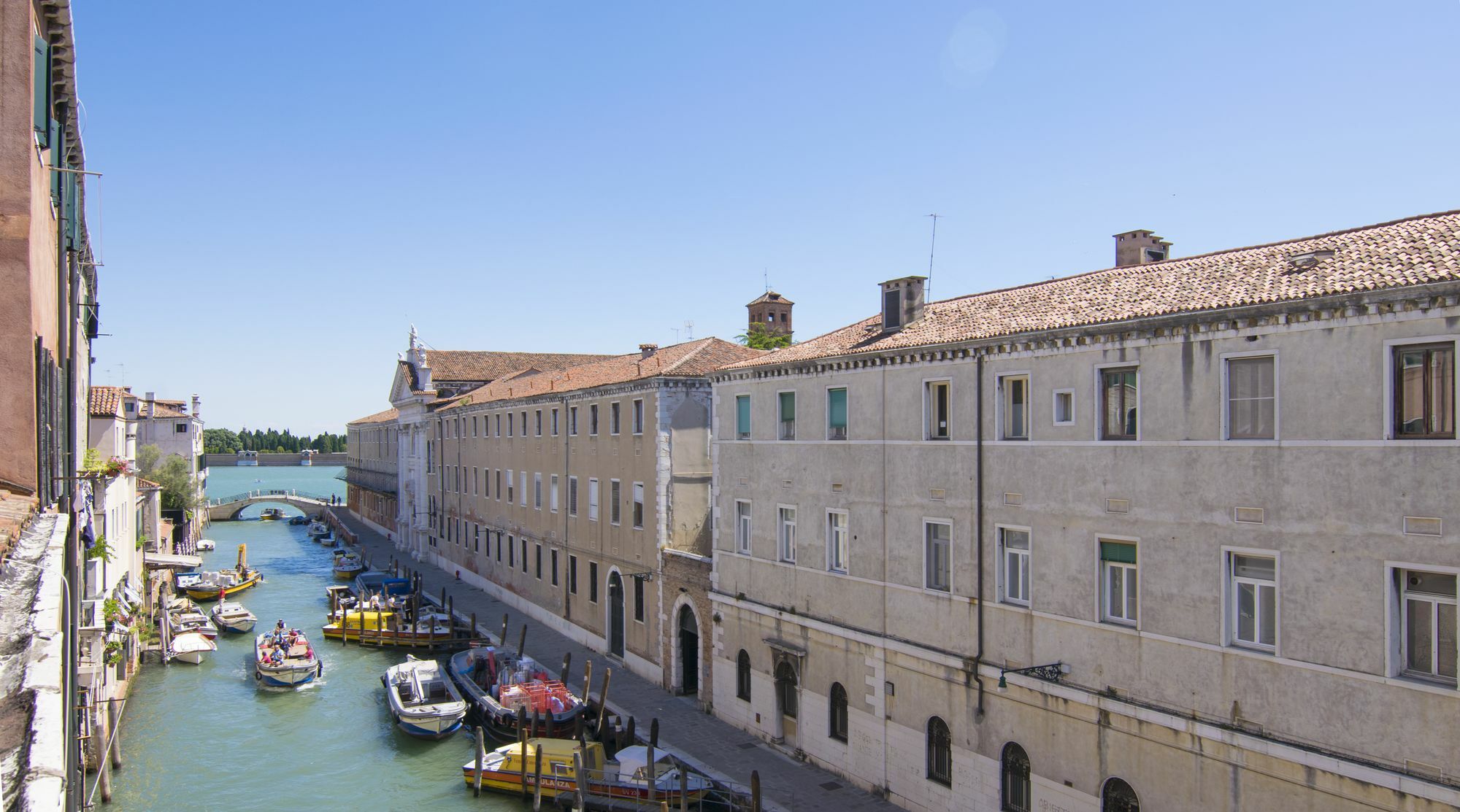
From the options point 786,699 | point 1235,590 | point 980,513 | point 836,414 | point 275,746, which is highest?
point 836,414

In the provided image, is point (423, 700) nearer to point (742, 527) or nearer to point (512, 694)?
point (512, 694)

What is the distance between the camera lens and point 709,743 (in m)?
19.2

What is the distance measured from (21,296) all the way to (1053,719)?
40.2 feet

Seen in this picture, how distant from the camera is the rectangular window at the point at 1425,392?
9.37 meters

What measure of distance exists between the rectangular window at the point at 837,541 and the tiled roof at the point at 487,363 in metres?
→ 35.1

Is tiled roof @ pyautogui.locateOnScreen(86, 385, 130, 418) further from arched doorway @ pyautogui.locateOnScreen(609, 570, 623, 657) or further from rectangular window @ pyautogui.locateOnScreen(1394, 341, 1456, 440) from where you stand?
rectangular window @ pyautogui.locateOnScreen(1394, 341, 1456, 440)

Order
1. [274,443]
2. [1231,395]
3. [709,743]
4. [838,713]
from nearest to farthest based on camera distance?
[1231,395], [838,713], [709,743], [274,443]

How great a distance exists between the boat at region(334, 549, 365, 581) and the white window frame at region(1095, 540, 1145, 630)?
37310 millimetres

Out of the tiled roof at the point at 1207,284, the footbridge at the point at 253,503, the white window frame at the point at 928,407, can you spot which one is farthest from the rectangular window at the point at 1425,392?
the footbridge at the point at 253,503

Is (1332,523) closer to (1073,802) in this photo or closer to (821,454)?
(1073,802)

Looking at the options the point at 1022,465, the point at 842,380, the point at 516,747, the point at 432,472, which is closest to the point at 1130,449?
the point at 1022,465

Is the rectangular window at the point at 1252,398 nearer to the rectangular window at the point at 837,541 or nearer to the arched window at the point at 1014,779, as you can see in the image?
the arched window at the point at 1014,779

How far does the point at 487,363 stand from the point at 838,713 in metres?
38.3

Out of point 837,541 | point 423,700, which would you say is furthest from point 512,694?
point 837,541
